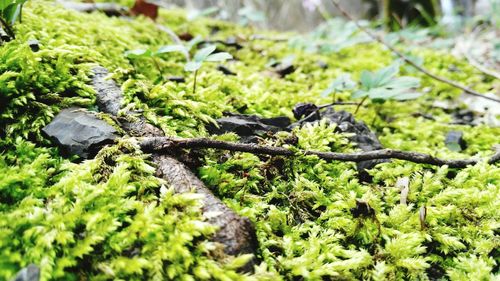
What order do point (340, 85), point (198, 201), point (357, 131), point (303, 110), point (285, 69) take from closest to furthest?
point (198, 201), point (357, 131), point (303, 110), point (340, 85), point (285, 69)

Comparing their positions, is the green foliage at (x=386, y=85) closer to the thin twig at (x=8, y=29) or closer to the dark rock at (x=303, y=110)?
the dark rock at (x=303, y=110)

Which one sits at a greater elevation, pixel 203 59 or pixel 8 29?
pixel 8 29

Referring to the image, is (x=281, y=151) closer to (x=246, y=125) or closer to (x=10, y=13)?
(x=246, y=125)

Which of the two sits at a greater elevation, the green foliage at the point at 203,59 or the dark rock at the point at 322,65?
the green foliage at the point at 203,59

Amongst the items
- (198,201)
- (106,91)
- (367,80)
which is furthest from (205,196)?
(367,80)

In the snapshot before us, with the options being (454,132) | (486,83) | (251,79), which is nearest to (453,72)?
(486,83)

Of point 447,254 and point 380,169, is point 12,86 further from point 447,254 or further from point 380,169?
point 447,254

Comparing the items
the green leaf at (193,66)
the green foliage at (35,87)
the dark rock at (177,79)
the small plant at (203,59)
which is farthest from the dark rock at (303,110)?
the green foliage at (35,87)

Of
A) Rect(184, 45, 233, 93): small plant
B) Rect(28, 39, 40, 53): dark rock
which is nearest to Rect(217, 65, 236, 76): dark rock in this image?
Rect(184, 45, 233, 93): small plant

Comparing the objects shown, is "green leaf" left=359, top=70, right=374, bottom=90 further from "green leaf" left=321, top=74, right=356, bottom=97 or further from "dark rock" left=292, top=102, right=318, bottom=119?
"dark rock" left=292, top=102, right=318, bottom=119
